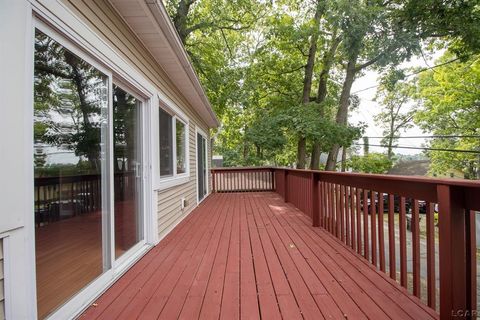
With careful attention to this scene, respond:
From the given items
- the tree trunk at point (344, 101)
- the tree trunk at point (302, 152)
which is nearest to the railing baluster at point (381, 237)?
the tree trunk at point (302, 152)

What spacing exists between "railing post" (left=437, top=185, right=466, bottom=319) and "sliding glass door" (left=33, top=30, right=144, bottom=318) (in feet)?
7.63

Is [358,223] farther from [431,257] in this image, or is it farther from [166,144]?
[166,144]

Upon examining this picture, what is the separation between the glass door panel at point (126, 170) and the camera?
2.63 m

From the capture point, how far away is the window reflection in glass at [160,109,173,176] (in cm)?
408

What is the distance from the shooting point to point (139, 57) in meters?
3.17

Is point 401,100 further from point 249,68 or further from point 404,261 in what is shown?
point 404,261

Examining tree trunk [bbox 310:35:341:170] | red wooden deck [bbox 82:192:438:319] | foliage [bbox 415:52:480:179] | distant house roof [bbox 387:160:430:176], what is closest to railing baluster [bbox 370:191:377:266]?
red wooden deck [bbox 82:192:438:319]

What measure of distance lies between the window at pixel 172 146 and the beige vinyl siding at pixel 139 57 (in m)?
0.29

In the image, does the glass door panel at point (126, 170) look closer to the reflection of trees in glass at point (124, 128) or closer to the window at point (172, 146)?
the reflection of trees in glass at point (124, 128)

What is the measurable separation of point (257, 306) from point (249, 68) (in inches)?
454

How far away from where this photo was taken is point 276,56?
41.0ft

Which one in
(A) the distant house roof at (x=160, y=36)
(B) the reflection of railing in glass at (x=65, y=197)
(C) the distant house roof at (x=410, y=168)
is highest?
(A) the distant house roof at (x=160, y=36)

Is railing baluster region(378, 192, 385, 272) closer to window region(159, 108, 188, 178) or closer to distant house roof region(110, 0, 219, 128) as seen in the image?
distant house roof region(110, 0, 219, 128)

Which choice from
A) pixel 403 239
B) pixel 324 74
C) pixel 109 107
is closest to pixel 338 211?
pixel 403 239
